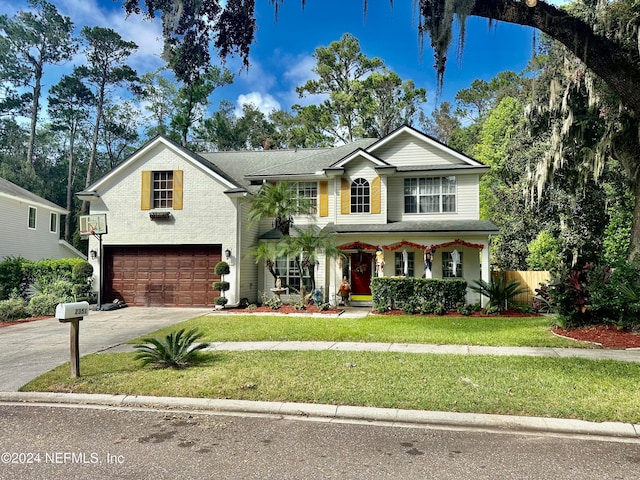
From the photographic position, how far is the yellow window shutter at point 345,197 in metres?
18.0

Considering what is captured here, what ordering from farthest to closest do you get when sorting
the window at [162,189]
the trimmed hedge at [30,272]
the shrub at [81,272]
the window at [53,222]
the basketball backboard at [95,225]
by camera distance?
the window at [53,222]
the window at [162,189]
the basketball backboard at [95,225]
the trimmed hedge at [30,272]
the shrub at [81,272]

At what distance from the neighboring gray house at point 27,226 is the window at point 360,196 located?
1607cm

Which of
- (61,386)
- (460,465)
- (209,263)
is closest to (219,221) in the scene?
(209,263)

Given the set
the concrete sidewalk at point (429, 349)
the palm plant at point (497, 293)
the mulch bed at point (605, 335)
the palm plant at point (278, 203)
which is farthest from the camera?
the palm plant at point (278, 203)

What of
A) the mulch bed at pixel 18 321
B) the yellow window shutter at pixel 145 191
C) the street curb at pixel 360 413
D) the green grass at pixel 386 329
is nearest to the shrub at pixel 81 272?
the mulch bed at pixel 18 321

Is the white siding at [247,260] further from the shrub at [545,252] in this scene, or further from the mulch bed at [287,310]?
the shrub at [545,252]

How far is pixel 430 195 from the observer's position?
705 inches

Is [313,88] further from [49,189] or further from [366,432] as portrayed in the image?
[366,432]

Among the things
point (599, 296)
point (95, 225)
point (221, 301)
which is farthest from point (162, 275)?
point (599, 296)

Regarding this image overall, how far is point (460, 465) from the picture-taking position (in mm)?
4012

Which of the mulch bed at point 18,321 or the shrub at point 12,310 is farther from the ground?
the shrub at point 12,310

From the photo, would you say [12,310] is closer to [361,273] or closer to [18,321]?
[18,321]

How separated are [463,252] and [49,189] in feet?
125

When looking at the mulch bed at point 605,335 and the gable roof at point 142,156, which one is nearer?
the mulch bed at point 605,335
